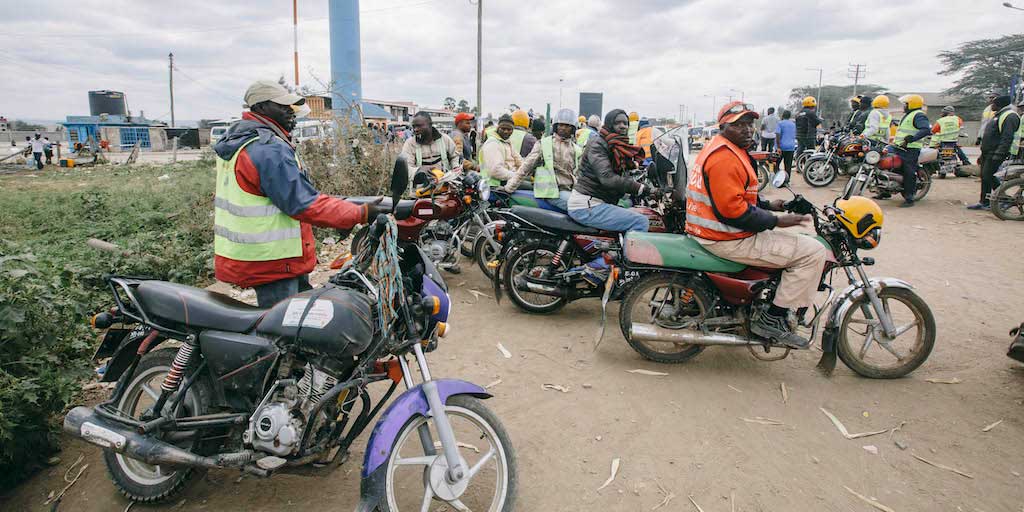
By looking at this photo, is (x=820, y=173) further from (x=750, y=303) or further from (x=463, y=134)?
(x=750, y=303)

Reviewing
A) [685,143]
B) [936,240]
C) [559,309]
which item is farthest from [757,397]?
[936,240]

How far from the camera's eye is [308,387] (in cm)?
260

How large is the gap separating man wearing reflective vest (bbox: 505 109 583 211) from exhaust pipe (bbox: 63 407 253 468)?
4.33 m

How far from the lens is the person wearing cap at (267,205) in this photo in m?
2.89

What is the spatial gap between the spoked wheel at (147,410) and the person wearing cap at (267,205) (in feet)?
1.88

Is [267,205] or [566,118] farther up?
[566,118]

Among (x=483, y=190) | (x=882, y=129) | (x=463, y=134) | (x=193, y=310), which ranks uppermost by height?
(x=882, y=129)

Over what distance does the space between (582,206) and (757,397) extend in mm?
2291

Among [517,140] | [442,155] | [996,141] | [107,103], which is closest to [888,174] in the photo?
[996,141]

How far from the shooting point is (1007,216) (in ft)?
31.6

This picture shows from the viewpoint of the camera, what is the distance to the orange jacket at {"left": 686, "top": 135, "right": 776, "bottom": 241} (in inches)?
156

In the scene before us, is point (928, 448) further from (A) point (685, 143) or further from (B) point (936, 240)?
(B) point (936, 240)

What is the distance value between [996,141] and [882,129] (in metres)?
2.51

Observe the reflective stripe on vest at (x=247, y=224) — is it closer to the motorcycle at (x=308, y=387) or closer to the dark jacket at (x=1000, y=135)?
the motorcycle at (x=308, y=387)
